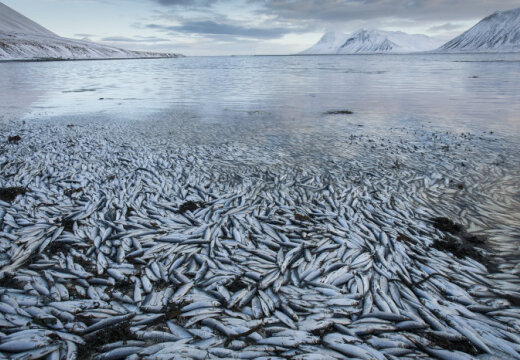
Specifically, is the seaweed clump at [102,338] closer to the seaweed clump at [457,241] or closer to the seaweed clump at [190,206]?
the seaweed clump at [190,206]

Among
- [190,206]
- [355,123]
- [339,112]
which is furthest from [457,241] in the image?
[339,112]

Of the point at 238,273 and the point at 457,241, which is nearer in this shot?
the point at 238,273

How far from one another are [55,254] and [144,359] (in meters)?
2.80

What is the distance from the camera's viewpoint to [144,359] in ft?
9.77

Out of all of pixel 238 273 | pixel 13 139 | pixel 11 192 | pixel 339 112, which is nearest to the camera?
pixel 238 273

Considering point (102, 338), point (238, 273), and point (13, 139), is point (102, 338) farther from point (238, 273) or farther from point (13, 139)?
point (13, 139)

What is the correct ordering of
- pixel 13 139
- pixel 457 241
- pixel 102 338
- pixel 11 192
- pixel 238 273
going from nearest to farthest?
pixel 102 338 → pixel 238 273 → pixel 457 241 → pixel 11 192 → pixel 13 139

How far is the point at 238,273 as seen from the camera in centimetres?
437

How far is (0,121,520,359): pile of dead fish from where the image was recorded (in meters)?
3.23

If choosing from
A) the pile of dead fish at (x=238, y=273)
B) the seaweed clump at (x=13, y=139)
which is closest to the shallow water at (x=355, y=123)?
the pile of dead fish at (x=238, y=273)

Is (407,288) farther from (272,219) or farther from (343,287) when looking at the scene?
(272,219)

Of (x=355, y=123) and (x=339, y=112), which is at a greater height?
(x=339, y=112)

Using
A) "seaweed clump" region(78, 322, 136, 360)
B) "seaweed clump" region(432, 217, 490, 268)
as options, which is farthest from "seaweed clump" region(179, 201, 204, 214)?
"seaweed clump" region(432, 217, 490, 268)

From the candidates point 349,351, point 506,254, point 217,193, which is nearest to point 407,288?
point 349,351
